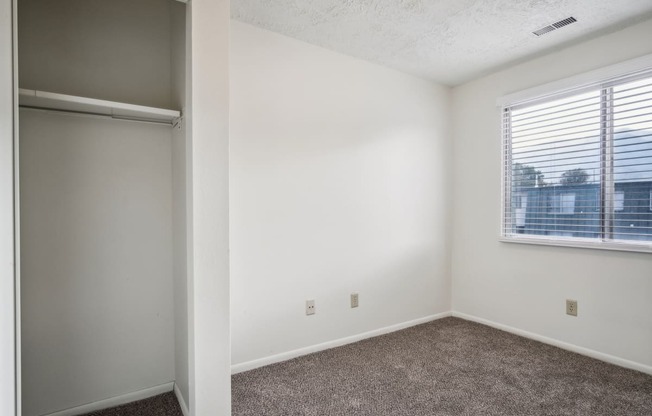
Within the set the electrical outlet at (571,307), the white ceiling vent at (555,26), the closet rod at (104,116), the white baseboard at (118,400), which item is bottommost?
the white baseboard at (118,400)

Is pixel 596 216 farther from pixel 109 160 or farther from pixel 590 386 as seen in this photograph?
pixel 109 160

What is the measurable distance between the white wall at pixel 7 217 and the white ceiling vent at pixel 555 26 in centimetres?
295

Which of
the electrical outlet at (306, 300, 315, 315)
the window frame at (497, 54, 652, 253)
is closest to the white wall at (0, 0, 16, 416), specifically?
the electrical outlet at (306, 300, 315, 315)

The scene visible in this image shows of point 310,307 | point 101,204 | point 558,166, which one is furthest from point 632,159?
point 101,204

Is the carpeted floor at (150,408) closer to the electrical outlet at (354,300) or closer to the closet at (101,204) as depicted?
the closet at (101,204)

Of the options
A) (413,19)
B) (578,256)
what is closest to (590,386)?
(578,256)

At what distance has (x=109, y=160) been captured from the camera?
1.91 m

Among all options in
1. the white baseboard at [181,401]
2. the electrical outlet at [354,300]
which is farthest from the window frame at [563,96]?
the white baseboard at [181,401]

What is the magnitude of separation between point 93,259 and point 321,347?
66.7 inches

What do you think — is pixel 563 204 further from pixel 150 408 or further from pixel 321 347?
pixel 150 408

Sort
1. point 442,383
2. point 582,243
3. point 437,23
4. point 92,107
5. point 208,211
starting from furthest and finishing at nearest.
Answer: point 582,243, point 437,23, point 442,383, point 92,107, point 208,211

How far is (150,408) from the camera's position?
6.21 feet

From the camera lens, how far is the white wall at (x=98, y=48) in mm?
1734

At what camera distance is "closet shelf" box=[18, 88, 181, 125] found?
59.6 inches
